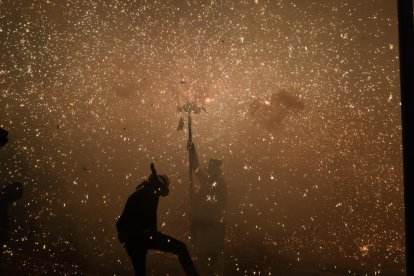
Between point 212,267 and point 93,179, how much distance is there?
11.1m

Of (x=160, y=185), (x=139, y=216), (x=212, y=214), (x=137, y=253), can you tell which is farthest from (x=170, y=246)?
(x=212, y=214)

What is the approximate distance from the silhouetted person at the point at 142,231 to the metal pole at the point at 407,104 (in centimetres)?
203

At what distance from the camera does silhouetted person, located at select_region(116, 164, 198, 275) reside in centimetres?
371

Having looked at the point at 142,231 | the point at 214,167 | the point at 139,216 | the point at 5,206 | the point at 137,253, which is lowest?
the point at 137,253

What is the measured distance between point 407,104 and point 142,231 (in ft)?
8.46

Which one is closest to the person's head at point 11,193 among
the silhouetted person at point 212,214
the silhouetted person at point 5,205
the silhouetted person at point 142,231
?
the silhouetted person at point 5,205

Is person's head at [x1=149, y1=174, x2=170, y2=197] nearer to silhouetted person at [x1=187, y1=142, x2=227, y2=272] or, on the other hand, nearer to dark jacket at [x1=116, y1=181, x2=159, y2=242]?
→ dark jacket at [x1=116, y1=181, x2=159, y2=242]

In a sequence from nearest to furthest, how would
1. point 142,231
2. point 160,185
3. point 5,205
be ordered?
point 142,231 < point 160,185 < point 5,205

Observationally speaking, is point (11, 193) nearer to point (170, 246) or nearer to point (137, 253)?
point (137, 253)

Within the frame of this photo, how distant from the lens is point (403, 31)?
112 inches

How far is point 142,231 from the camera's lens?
146 inches

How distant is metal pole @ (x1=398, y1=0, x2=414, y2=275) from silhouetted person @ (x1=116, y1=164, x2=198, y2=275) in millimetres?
2031

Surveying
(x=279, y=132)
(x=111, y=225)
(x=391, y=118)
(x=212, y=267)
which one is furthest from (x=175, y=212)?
(x=391, y=118)

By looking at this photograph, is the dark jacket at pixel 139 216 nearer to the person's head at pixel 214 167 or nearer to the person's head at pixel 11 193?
the person's head at pixel 11 193
